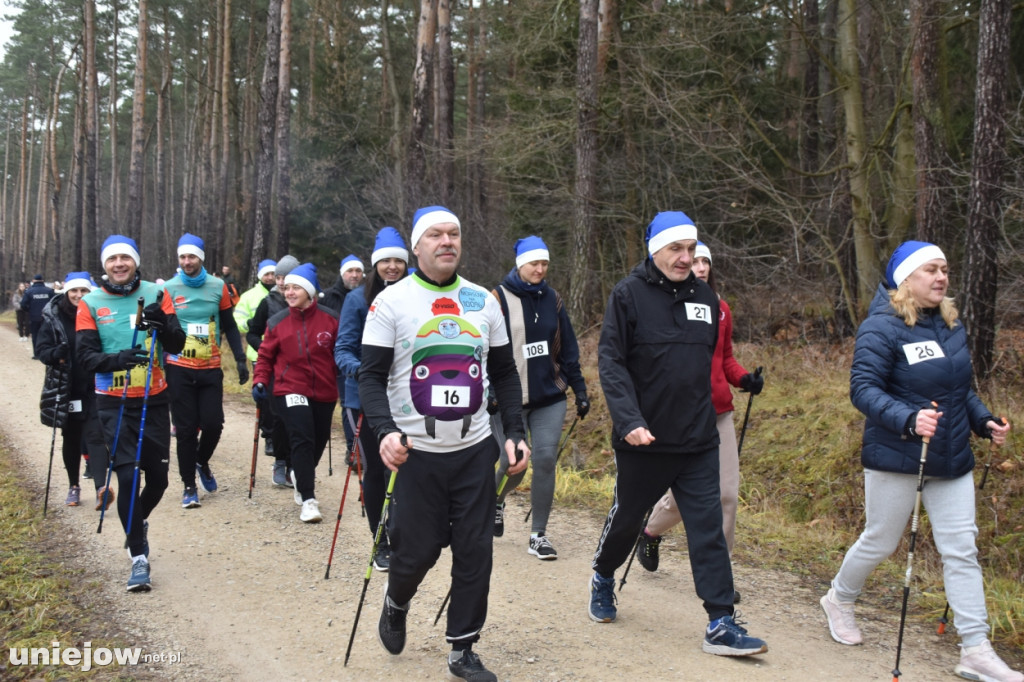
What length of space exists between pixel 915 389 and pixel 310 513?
4.86m

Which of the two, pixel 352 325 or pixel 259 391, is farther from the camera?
pixel 259 391

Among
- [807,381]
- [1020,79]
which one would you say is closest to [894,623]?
[807,381]

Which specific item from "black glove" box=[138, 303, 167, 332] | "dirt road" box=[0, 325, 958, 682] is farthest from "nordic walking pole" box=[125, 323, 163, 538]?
"dirt road" box=[0, 325, 958, 682]

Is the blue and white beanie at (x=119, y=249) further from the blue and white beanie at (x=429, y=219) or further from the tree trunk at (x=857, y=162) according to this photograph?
the tree trunk at (x=857, y=162)

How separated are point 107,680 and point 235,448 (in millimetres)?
6453

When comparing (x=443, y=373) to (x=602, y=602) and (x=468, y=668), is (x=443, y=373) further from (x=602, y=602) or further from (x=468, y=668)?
(x=602, y=602)

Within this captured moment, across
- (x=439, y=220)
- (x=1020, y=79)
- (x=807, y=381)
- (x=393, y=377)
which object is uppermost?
(x=1020, y=79)

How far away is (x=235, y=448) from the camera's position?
423 inches

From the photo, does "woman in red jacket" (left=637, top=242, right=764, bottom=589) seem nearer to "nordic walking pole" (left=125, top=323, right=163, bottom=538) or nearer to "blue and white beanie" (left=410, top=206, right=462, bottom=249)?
"blue and white beanie" (left=410, top=206, right=462, bottom=249)

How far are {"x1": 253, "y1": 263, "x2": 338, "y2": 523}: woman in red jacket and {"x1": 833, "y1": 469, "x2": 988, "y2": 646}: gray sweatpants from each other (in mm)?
4422

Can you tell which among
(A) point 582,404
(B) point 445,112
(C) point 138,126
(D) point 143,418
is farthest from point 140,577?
(C) point 138,126

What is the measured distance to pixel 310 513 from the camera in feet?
24.3

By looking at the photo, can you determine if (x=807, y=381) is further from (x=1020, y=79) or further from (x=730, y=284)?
(x=1020, y=79)

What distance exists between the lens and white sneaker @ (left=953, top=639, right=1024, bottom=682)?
4266 mm
